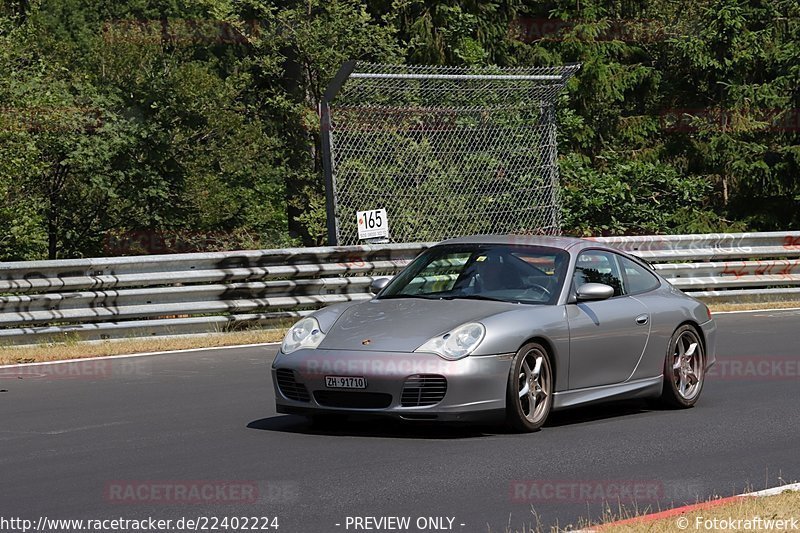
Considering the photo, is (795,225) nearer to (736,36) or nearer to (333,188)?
(736,36)

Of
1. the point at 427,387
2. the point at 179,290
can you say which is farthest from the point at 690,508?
the point at 179,290

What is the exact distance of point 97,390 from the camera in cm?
1120

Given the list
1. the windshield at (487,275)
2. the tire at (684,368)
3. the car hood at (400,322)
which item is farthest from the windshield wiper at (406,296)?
the tire at (684,368)

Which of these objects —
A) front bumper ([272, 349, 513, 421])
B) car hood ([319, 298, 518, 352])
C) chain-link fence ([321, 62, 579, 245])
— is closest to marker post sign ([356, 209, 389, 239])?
chain-link fence ([321, 62, 579, 245])

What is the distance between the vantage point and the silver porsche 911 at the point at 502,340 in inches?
336

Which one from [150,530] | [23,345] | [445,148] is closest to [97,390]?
[23,345]

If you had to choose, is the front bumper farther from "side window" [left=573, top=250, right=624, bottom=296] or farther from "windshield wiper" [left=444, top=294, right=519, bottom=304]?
"side window" [left=573, top=250, right=624, bottom=296]

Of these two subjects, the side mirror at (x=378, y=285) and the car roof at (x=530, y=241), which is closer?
the car roof at (x=530, y=241)

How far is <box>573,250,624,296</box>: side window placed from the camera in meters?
9.87

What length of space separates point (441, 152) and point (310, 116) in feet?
20.7

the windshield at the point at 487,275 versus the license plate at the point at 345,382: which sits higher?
the windshield at the point at 487,275

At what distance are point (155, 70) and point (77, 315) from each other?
10.2 metres

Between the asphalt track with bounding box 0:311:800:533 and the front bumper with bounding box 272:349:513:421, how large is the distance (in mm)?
202

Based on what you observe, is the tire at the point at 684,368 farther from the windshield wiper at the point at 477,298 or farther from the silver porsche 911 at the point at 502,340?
the windshield wiper at the point at 477,298
